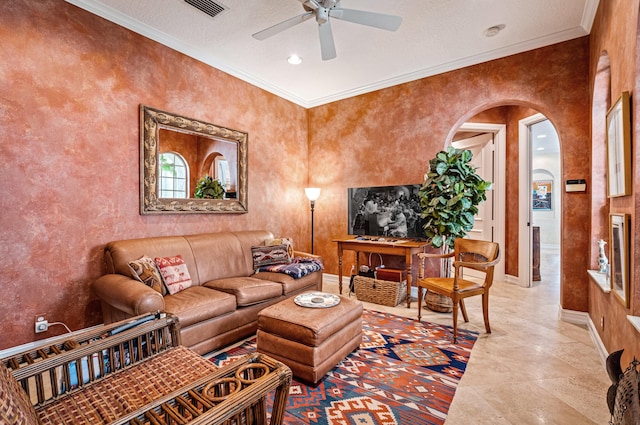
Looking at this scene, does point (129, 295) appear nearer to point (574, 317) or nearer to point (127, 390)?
point (127, 390)

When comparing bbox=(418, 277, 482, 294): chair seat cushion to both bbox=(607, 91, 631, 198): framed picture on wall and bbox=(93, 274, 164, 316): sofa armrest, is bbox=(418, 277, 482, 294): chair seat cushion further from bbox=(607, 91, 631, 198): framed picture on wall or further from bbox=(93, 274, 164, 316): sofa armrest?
bbox=(93, 274, 164, 316): sofa armrest

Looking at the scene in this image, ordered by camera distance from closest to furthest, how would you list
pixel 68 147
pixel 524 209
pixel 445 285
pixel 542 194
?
pixel 68 147 → pixel 445 285 → pixel 524 209 → pixel 542 194

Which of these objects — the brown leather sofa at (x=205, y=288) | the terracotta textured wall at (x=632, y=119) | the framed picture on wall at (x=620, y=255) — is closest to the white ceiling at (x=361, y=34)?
the terracotta textured wall at (x=632, y=119)

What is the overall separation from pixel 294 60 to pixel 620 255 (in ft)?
11.9

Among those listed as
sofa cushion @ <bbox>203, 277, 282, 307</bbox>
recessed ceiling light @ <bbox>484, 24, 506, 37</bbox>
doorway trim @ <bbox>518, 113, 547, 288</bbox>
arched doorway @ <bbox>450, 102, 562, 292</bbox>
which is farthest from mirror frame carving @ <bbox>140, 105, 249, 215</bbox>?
doorway trim @ <bbox>518, 113, 547, 288</bbox>

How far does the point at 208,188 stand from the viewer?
3.79 metres

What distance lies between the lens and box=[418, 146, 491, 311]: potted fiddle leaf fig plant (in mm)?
3410

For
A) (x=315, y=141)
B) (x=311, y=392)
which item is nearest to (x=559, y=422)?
(x=311, y=392)

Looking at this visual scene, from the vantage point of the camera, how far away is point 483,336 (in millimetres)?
2881

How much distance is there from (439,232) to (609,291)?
4.99 ft

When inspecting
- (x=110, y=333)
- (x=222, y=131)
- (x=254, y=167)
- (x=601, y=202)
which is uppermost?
(x=222, y=131)

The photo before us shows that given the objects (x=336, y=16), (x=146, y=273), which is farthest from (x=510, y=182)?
(x=146, y=273)

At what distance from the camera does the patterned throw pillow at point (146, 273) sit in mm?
2547

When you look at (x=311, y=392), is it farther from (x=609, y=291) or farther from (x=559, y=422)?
(x=609, y=291)
